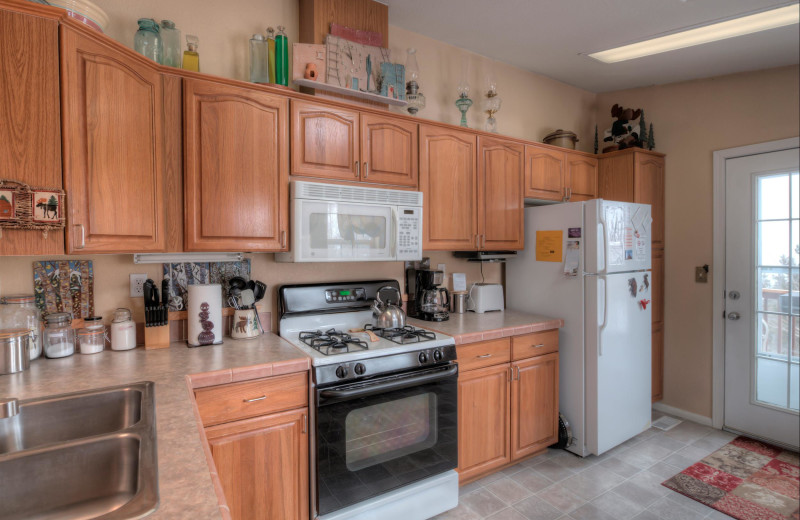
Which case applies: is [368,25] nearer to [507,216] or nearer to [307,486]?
[507,216]

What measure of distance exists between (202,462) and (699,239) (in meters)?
3.55

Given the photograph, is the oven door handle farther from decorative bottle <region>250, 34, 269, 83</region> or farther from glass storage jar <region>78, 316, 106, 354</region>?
decorative bottle <region>250, 34, 269, 83</region>

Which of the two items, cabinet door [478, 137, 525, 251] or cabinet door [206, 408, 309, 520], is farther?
cabinet door [478, 137, 525, 251]

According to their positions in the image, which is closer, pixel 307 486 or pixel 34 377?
pixel 34 377

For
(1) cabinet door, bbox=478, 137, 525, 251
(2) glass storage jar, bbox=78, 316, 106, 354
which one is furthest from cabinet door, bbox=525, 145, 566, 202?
(2) glass storage jar, bbox=78, 316, 106, 354

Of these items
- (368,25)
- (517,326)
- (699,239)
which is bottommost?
(517,326)

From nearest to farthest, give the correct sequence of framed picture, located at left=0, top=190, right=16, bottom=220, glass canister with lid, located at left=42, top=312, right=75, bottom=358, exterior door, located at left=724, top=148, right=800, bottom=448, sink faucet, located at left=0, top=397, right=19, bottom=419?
sink faucet, located at left=0, top=397, right=19, bottom=419 → framed picture, located at left=0, top=190, right=16, bottom=220 → glass canister with lid, located at left=42, top=312, right=75, bottom=358 → exterior door, located at left=724, top=148, right=800, bottom=448

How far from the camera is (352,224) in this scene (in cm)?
209

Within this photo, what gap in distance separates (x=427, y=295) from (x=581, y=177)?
5.50 feet

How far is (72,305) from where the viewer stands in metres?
1.75

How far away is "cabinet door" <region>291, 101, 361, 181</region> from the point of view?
78.0 inches

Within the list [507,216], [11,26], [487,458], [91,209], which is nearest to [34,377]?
[91,209]

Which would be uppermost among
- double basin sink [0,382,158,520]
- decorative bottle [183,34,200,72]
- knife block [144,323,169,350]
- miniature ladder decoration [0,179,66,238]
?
decorative bottle [183,34,200,72]

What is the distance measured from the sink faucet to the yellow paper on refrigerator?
2663mm
